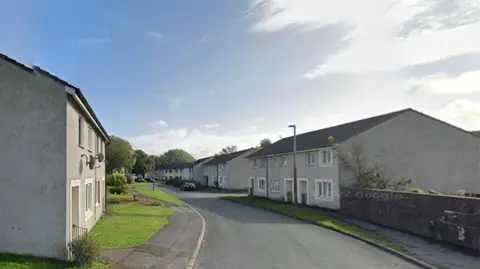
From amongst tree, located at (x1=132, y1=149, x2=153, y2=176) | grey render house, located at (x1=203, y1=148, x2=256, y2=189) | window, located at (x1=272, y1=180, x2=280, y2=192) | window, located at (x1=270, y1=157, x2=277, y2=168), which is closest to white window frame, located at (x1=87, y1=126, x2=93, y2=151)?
window, located at (x1=272, y1=180, x2=280, y2=192)

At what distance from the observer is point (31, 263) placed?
437 inches

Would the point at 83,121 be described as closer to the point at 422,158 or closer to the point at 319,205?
the point at 319,205

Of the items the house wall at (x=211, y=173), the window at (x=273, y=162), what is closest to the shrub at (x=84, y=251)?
the window at (x=273, y=162)

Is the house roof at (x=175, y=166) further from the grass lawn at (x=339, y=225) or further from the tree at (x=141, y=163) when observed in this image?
the grass lawn at (x=339, y=225)

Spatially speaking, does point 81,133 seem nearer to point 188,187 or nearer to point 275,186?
point 275,186

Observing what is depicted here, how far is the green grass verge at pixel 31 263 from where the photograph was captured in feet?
35.2

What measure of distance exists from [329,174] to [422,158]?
6.75m

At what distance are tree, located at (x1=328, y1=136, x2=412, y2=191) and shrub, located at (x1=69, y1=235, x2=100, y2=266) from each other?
22270 mm

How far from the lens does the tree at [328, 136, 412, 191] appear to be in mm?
30531

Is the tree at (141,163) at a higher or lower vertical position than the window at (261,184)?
higher

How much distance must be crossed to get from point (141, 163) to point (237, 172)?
53.1 m

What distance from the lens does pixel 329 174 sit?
32562 mm

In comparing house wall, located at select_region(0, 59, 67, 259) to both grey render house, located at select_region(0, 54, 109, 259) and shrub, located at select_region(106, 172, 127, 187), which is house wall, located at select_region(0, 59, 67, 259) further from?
shrub, located at select_region(106, 172, 127, 187)

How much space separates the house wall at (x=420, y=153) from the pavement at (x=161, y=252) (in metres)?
15.8
